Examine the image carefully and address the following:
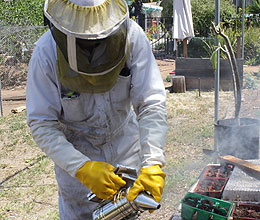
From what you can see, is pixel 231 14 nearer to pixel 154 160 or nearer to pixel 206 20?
pixel 206 20

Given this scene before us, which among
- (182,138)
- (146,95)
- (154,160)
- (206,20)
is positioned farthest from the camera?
(206,20)

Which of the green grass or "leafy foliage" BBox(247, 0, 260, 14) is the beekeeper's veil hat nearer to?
the green grass

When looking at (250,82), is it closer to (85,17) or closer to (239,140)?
(239,140)

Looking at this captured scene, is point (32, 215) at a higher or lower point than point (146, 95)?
lower

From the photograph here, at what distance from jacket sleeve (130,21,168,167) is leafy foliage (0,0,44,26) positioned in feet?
31.3

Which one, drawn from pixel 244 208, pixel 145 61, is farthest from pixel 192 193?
pixel 145 61

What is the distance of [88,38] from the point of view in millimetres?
1680

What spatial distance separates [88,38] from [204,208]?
1.89 meters

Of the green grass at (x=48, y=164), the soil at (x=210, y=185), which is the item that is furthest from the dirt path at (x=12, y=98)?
the soil at (x=210, y=185)

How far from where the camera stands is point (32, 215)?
360 cm

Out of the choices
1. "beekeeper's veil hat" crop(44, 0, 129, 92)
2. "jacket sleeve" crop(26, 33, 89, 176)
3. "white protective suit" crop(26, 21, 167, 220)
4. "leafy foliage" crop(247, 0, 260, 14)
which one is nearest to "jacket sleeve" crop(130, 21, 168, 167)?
"white protective suit" crop(26, 21, 167, 220)

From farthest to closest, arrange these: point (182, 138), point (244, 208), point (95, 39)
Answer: point (182, 138) → point (244, 208) → point (95, 39)

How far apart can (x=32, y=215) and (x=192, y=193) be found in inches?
67.8

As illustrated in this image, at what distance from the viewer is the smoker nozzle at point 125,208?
66.3 inches
